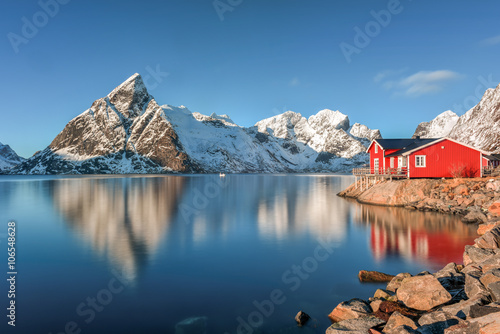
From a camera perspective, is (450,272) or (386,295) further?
(450,272)

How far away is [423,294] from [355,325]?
9.82ft

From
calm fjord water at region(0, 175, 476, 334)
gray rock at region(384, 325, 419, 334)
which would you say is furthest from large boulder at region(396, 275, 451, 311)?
calm fjord water at region(0, 175, 476, 334)

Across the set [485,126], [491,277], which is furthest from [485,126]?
[491,277]

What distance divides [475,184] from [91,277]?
4253 centimetres

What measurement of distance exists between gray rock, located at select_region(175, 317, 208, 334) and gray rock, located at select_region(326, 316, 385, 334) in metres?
4.41

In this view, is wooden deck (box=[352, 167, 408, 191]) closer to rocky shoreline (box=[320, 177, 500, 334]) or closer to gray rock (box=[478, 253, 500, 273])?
rocky shoreline (box=[320, 177, 500, 334])

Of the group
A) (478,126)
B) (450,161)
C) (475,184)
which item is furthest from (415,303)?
(478,126)

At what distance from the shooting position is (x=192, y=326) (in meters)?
11.3

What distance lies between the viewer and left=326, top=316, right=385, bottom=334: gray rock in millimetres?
9703

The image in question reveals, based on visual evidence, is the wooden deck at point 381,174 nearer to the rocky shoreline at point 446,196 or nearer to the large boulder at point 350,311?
the rocky shoreline at point 446,196

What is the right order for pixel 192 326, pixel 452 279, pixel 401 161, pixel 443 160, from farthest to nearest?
pixel 401 161 → pixel 443 160 → pixel 452 279 → pixel 192 326

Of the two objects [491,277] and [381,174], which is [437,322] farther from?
[381,174]

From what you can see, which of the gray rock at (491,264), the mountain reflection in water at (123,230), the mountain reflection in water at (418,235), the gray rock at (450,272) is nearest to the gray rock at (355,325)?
the gray rock at (491,264)

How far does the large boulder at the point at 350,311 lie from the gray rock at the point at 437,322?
206 cm
